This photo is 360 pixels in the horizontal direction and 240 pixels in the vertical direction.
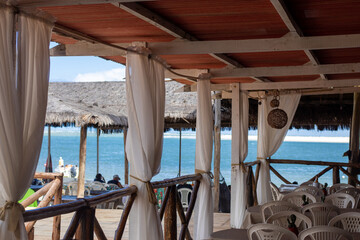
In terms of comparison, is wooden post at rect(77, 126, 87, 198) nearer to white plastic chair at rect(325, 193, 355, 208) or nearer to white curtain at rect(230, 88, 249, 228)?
white curtain at rect(230, 88, 249, 228)

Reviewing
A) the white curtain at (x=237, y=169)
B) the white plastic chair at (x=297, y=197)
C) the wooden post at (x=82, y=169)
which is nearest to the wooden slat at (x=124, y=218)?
the white plastic chair at (x=297, y=197)

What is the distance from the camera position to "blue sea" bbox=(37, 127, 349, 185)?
39.4m

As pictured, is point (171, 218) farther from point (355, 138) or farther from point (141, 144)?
point (355, 138)

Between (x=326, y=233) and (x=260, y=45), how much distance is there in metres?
1.81

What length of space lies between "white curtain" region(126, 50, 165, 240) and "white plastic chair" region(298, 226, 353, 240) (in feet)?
5.13

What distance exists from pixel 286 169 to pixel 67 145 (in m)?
23.0

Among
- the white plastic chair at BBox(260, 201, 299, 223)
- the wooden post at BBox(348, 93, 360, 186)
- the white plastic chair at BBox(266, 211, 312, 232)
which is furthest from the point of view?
the wooden post at BBox(348, 93, 360, 186)

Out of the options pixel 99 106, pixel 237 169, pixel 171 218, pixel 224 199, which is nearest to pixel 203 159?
pixel 171 218

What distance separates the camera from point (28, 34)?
3174 mm

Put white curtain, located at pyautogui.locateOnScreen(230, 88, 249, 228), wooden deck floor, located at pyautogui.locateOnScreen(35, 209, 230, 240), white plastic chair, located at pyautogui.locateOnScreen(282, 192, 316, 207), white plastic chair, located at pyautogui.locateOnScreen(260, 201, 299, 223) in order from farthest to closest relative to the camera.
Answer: white curtain, located at pyautogui.locateOnScreen(230, 88, 249, 228), wooden deck floor, located at pyautogui.locateOnScreen(35, 209, 230, 240), white plastic chair, located at pyautogui.locateOnScreen(282, 192, 316, 207), white plastic chair, located at pyautogui.locateOnScreen(260, 201, 299, 223)

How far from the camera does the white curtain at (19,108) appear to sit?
9.59 ft

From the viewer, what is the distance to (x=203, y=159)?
662 centimetres

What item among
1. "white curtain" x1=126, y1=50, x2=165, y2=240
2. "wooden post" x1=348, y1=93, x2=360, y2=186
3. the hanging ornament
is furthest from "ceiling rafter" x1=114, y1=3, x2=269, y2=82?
"wooden post" x1=348, y1=93, x2=360, y2=186

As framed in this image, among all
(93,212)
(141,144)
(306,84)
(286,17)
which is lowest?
(93,212)
